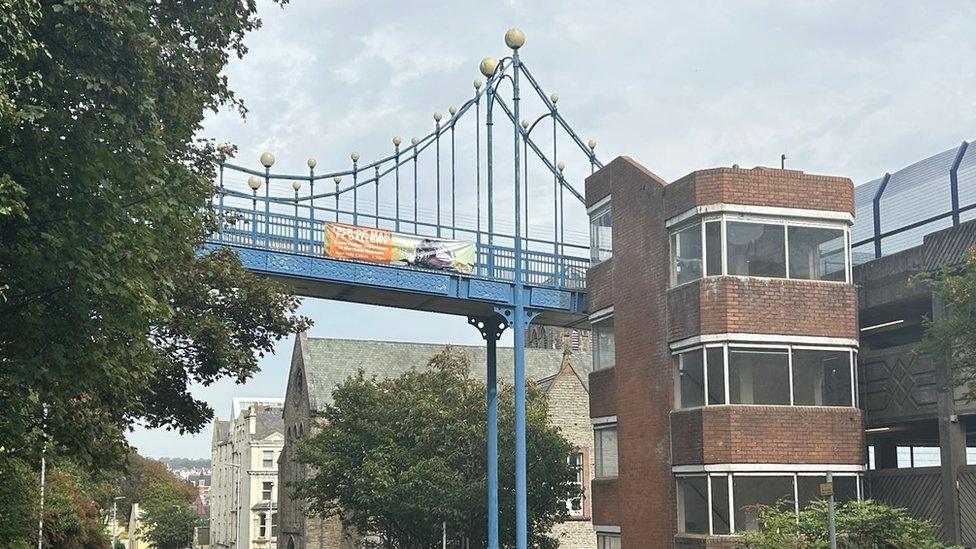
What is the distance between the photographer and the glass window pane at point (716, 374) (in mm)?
26375

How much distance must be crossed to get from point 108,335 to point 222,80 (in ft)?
18.7

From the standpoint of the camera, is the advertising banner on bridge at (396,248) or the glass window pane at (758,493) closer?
the glass window pane at (758,493)

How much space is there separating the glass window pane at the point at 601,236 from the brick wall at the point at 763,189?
13.1 feet

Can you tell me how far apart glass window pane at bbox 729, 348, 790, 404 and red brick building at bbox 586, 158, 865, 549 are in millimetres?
26

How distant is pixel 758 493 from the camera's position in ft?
85.2

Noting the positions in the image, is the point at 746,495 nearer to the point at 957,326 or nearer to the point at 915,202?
the point at 957,326

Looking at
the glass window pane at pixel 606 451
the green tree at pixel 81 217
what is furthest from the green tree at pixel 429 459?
the green tree at pixel 81 217

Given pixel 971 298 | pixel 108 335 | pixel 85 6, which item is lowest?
pixel 108 335

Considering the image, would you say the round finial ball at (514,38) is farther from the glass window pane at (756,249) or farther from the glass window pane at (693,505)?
the glass window pane at (693,505)

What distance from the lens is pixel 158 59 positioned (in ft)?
53.8

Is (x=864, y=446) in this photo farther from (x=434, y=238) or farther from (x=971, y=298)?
(x=434, y=238)

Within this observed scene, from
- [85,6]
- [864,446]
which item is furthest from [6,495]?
[864,446]

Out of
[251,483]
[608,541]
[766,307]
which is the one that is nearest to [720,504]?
[766,307]

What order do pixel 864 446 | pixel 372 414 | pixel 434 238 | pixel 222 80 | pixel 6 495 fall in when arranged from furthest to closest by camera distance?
pixel 372 414 → pixel 434 238 → pixel 864 446 → pixel 6 495 → pixel 222 80
